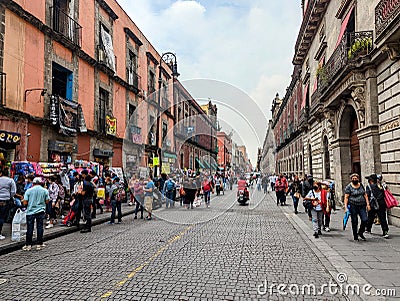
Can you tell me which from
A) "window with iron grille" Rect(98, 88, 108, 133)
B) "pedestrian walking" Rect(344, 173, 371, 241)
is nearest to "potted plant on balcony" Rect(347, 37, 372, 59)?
"pedestrian walking" Rect(344, 173, 371, 241)

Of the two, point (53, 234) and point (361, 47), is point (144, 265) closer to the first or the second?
point (53, 234)

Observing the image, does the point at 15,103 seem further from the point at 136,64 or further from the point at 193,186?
the point at 136,64

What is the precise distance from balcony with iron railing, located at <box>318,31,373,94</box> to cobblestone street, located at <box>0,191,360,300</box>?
6588mm

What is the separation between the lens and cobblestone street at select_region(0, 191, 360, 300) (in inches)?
176

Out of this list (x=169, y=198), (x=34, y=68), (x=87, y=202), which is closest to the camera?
(x=87, y=202)

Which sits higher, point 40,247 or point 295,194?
point 295,194

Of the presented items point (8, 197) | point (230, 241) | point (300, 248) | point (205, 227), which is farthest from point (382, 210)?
point (8, 197)

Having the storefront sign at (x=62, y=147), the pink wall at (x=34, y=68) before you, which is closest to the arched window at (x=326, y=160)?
the storefront sign at (x=62, y=147)

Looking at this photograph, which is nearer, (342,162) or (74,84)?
(342,162)

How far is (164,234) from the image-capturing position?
8914mm

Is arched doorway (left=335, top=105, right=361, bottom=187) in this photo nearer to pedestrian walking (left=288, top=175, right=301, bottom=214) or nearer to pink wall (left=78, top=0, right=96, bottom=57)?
pedestrian walking (left=288, top=175, right=301, bottom=214)

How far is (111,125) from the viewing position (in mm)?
19953
